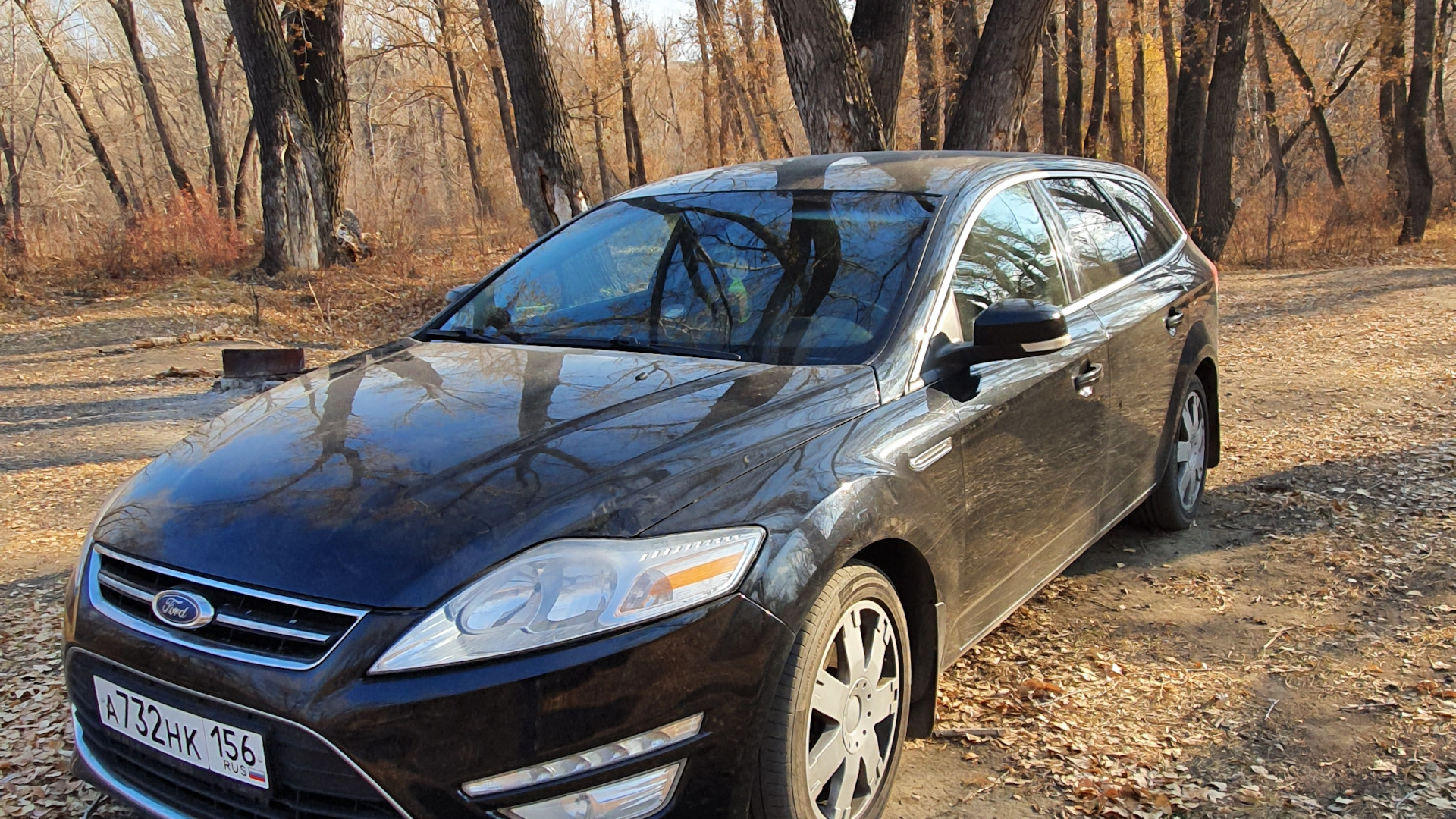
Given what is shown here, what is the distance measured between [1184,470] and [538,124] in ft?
28.3

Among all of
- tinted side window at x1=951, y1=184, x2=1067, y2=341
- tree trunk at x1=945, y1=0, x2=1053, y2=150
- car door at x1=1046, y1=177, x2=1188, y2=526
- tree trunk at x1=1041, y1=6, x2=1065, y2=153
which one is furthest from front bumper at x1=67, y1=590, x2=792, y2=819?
tree trunk at x1=1041, y1=6, x2=1065, y2=153

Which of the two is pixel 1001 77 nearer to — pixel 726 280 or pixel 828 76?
pixel 828 76

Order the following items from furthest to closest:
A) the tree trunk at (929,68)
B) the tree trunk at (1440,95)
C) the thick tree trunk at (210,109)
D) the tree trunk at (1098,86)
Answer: the tree trunk at (1440,95) < the thick tree trunk at (210,109) < the tree trunk at (1098,86) < the tree trunk at (929,68)

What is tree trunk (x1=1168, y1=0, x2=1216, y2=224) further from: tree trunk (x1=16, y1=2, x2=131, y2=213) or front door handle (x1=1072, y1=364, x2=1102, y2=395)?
tree trunk (x1=16, y1=2, x2=131, y2=213)

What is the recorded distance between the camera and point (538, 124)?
11.6 m

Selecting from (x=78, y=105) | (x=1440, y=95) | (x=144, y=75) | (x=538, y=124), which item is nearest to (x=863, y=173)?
(x=538, y=124)

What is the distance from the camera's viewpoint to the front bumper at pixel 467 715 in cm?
193

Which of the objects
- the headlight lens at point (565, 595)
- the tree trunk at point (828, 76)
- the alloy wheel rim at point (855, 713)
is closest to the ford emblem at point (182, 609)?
the headlight lens at point (565, 595)

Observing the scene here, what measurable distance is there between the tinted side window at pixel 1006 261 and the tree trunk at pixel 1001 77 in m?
6.83

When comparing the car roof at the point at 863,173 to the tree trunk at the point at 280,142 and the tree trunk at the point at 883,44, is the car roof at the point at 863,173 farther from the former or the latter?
the tree trunk at the point at 280,142

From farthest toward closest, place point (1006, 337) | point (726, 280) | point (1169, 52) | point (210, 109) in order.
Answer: point (210, 109) → point (1169, 52) → point (726, 280) → point (1006, 337)

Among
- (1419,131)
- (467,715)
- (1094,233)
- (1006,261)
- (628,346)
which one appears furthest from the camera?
(1419,131)

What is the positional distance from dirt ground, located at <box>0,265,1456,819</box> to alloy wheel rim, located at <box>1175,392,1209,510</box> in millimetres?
204

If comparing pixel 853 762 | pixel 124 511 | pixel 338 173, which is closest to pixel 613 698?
pixel 853 762
